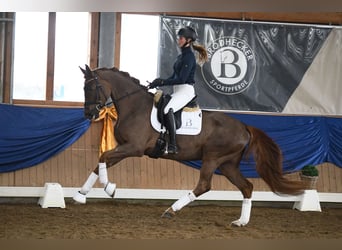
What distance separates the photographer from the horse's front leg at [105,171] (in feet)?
15.0

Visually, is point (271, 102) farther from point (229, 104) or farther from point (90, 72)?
point (90, 72)

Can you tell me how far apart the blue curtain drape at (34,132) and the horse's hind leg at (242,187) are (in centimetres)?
182

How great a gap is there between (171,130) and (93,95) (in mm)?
744

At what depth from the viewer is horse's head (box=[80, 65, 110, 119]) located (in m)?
4.85

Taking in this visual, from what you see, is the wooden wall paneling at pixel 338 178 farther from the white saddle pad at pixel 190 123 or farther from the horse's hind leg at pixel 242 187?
the white saddle pad at pixel 190 123

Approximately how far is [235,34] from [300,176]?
1.83 m

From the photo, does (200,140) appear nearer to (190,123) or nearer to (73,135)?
(190,123)

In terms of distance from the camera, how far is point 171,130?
15.9 feet

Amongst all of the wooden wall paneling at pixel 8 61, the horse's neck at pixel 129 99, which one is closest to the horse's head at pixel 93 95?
the horse's neck at pixel 129 99

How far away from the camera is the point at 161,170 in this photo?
20.6 feet

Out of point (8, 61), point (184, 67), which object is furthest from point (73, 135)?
point (184, 67)

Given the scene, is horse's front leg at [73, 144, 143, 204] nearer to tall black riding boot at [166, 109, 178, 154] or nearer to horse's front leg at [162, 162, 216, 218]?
tall black riding boot at [166, 109, 178, 154]

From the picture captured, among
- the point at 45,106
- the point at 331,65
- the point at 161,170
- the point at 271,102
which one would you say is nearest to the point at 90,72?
the point at 45,106

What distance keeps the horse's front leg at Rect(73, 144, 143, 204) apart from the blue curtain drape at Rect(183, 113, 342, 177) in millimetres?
2239
